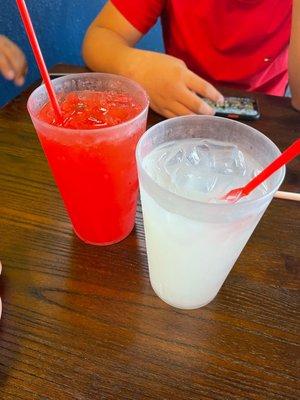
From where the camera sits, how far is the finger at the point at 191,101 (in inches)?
28.4

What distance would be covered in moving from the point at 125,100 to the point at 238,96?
38cm

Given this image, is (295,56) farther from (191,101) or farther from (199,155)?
(199,155)

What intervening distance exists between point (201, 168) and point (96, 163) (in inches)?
4.5

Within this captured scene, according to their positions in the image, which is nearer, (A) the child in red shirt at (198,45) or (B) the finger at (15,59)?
(A) the child in red shirt at (198,45)

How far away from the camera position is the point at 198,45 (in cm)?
100

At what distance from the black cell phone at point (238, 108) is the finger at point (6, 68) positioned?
0.43m

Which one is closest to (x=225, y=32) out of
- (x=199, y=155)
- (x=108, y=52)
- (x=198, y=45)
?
(x=198, y=45)

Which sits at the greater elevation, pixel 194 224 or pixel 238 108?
pixel 194 224

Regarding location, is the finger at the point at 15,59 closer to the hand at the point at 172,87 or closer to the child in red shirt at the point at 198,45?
the child in red shirt at the point at 198,45

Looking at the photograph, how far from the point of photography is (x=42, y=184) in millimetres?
582

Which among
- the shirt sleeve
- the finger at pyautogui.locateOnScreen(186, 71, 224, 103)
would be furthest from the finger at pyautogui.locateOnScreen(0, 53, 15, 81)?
the finger at pyautogui.locateOnScreen(186, 71, 224, 103)

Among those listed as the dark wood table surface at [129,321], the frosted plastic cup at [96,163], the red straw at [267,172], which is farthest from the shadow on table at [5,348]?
the red straw at [267,172]

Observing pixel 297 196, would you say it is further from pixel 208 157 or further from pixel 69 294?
pixel 69 294

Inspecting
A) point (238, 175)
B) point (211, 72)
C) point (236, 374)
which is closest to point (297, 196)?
point (238, 175)
